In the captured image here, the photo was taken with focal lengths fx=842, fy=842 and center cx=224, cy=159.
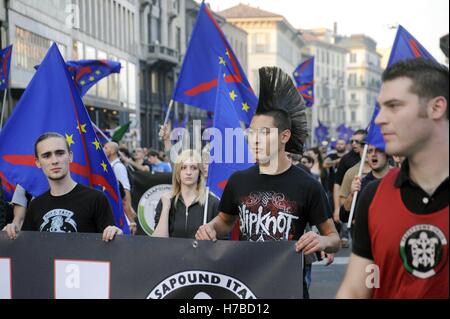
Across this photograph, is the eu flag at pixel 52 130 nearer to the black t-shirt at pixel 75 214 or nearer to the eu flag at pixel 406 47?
the black t-shirt at pixel 75 214

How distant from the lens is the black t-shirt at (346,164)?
1063 cm

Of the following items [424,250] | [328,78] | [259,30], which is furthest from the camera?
[328,78]

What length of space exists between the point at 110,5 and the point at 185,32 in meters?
31.8

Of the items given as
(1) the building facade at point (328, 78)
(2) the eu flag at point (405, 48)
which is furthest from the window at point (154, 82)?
(1) the building facade at point (328, 78)

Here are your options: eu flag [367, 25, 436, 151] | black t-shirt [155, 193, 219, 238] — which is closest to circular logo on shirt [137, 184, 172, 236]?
eu flag [367, 25, 436, 151]

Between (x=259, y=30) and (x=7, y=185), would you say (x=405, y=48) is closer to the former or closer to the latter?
(x=7, y=185)

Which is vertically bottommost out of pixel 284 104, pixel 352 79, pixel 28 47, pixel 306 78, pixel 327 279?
pixel 327 279

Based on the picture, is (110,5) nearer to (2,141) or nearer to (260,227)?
(2,141)

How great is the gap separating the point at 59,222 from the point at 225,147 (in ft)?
5.70

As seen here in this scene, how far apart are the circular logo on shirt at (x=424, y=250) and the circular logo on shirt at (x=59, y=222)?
2.73 m

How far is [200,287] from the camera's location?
4551mm

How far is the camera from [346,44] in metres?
149

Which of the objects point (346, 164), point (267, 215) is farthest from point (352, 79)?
point (267, 215)

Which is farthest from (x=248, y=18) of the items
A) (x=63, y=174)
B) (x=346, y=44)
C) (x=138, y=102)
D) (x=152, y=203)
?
(x=63, y=174)
